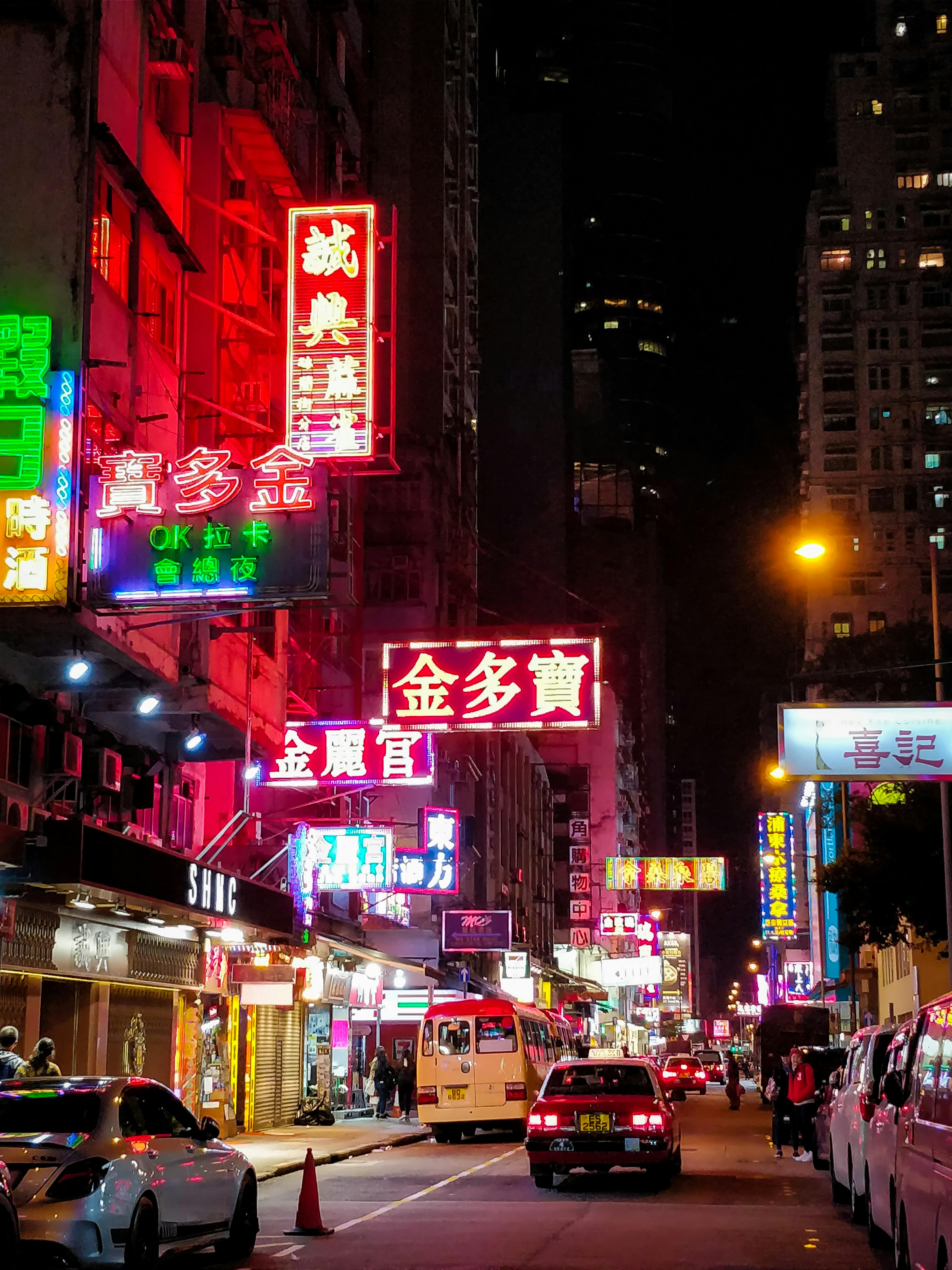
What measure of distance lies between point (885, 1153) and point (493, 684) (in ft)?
40.1

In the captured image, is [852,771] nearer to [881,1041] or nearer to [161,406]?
[881,1041]

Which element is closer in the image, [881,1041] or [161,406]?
[881,1041]

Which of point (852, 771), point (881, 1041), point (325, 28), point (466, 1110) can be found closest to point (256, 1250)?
point (881, 1041)

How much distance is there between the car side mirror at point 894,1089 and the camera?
12125 millimetres

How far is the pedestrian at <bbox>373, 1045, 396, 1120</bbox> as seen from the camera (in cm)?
3972

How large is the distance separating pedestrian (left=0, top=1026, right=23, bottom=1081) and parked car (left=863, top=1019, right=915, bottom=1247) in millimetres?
8209

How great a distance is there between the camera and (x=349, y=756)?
3294 cm

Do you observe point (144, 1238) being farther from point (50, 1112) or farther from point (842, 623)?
point (842, 623)

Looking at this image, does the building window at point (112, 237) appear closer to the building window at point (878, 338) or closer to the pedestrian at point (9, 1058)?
the pedestrian at point (9, 1058)

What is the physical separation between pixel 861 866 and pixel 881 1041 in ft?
73.6

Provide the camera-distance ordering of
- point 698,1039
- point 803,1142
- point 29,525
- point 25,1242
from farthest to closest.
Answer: point 698,1039, point 803,1142, point 29,525, point 25,1242

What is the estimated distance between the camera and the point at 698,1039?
472ft

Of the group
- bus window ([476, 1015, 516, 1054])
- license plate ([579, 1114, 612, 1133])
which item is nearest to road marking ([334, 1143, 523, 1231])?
license plate ([579, 1114, 612, 1133])

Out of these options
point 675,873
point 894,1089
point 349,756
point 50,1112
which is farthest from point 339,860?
point 675,873
